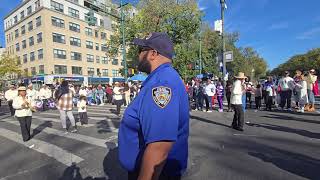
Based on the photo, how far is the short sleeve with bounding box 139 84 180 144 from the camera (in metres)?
1.75

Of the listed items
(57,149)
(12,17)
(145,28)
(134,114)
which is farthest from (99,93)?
(12,17)

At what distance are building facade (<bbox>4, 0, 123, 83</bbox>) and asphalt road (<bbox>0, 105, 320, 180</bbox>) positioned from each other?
42.8 metres

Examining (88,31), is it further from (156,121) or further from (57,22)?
(156,121)

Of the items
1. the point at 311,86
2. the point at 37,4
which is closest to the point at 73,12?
the point at 37,4

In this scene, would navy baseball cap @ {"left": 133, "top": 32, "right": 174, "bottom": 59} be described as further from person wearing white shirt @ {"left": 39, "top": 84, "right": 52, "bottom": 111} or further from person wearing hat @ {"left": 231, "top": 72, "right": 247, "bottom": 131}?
person wearing white shirt @ {"left": 39, "top": 84, "right": 52, "bottom": 111}

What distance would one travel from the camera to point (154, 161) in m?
1.78

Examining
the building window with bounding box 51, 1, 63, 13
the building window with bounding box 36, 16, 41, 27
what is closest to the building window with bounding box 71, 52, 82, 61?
the building window with bounding box 36, 16, 41, 27

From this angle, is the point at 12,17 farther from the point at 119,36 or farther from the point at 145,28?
the point at 145,28

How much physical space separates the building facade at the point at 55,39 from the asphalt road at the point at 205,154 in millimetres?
42763

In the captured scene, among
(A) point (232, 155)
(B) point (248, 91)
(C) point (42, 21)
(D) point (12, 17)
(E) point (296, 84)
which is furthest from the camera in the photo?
(D) point (12, 17)

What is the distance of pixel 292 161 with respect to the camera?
5.52 m

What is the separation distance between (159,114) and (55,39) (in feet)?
179

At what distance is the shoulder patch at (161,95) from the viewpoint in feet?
5.80

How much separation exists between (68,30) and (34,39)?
6.21m
